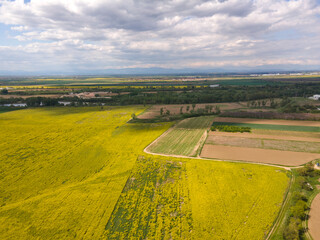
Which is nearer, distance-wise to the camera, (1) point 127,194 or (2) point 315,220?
(2) point 315,220

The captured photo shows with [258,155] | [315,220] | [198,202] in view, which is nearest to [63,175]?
[198,202]

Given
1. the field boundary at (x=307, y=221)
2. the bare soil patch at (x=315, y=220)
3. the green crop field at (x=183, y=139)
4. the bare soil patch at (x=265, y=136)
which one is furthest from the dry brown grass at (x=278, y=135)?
the bare soil patch at (x=315, y=220)

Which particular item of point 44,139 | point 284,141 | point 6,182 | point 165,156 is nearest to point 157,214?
point 165,156

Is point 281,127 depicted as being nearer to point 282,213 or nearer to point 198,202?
point 282,213

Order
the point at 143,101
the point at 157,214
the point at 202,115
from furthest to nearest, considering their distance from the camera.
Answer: the point at 143,101 < the point at 202,115 < the point at 157,214

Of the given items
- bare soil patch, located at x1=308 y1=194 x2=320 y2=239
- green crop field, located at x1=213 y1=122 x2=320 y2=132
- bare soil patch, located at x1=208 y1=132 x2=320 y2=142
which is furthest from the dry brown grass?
bare soil patch, located at x1=308 y1=194 x2=320 y2=239

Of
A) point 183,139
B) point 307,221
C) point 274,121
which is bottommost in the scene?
point 307,221

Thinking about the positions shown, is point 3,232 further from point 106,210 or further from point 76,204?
point 106,210
